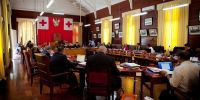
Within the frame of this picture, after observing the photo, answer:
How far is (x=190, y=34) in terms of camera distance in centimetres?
892

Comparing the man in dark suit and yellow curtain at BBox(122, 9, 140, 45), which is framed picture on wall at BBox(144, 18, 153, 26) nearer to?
yellow curtain at BBox(122, 9, 140, 45)

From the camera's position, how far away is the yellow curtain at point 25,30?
1780 cm

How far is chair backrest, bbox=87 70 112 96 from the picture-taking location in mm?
3381

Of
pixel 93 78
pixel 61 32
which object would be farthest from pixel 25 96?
pixel 61 32

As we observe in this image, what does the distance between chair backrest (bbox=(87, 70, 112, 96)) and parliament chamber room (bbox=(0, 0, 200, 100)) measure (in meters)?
0.02

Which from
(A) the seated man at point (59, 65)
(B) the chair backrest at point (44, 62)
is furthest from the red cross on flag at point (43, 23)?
(A) the seated man at point (59, 65)

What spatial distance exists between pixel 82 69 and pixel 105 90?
1.51 m

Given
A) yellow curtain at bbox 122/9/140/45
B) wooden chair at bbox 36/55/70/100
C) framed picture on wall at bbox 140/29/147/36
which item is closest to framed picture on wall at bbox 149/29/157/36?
Result: framed picture on wall at bbox 140/29/147/36

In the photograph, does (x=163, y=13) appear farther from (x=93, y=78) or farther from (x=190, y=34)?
(x=93, y=78)

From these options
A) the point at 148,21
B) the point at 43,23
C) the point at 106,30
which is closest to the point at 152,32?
the point at 148,21

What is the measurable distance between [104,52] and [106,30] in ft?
42.3

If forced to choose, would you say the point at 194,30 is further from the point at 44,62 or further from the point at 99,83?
the point at 44,62

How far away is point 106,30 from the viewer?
651 inches

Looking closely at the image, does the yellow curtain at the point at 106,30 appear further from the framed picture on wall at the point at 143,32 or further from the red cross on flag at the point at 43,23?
the red cross on flag at the point at 43,23
